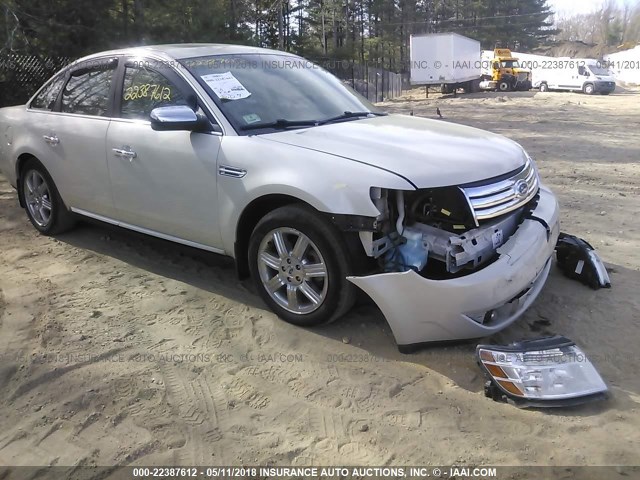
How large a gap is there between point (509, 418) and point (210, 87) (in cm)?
281

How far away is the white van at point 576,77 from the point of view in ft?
119

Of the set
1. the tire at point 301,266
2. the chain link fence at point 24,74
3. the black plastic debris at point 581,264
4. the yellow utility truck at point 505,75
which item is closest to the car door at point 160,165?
the tire at point 301,266

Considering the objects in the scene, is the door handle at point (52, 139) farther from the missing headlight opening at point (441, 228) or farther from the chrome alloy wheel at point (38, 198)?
the missing headlight opening at point (441, 228)

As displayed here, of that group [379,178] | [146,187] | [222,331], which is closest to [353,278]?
[379,178]

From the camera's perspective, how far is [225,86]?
4043 millimetres

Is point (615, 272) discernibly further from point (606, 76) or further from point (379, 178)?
point (606, 76)

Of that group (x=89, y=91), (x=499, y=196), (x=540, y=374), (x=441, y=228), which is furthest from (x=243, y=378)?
(x=89, y=91)

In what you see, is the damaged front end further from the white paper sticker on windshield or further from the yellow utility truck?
the yellow utility truck

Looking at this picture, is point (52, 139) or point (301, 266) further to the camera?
point (52, 139)

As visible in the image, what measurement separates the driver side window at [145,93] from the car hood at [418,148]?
93 centimetres

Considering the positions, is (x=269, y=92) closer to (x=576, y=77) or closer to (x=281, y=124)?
(x=281, y=124)

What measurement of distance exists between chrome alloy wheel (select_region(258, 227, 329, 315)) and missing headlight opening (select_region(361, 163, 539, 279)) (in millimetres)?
388

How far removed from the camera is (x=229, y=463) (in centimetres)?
261

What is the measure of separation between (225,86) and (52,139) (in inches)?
75.4
